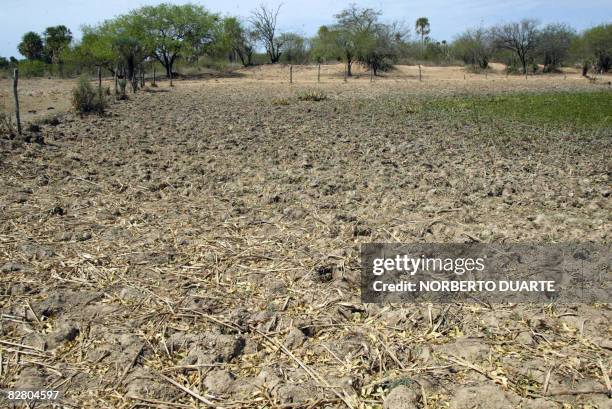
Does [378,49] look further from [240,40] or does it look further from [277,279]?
[277,279]

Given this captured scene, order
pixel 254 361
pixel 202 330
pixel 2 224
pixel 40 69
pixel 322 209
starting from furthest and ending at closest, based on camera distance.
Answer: pixel 40 69 → pixel 322 209 → pixel 2 224 → pixel 202 330 → pixel 254 361

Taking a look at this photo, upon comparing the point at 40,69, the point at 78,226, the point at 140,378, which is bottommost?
the point at 140,378

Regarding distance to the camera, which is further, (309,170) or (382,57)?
(382,57)

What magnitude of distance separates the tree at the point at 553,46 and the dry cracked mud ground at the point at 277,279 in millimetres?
45891

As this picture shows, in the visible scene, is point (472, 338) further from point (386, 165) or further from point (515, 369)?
point (386, 165)

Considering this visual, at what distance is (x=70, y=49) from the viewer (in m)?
47.7

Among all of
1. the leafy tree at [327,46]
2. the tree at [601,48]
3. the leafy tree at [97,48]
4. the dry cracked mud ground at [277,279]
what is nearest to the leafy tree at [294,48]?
the leafy tree at [327,46]

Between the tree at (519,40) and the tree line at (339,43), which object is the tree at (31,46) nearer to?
the tree line at (339,43)

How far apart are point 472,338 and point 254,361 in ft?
4.72

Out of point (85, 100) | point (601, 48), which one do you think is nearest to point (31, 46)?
point (85, 100)

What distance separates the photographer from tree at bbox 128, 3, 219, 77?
150 feet

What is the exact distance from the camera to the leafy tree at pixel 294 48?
62375 millimetres

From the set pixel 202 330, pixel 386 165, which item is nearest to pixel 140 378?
pixel 202 330
